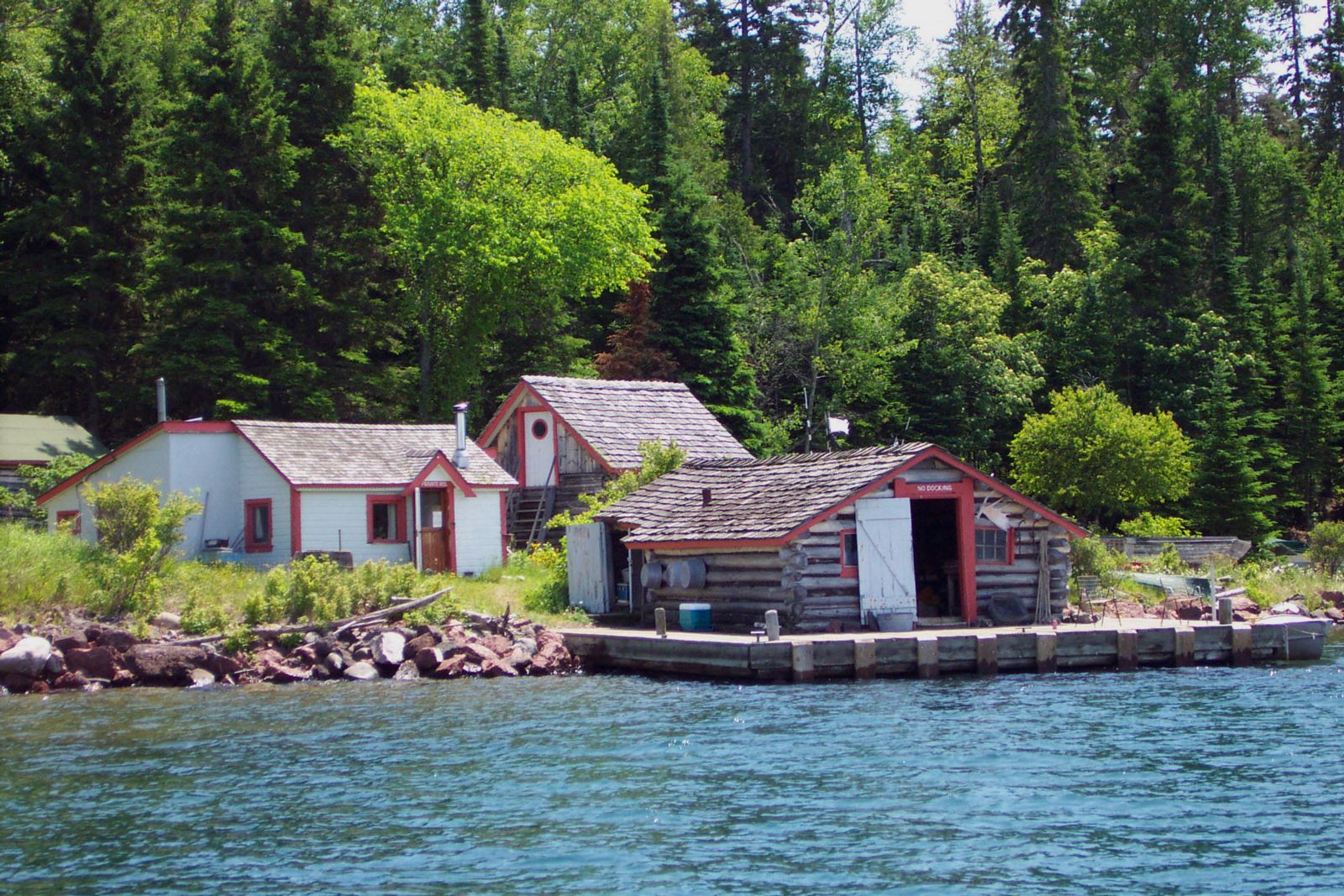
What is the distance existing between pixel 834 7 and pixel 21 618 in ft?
212

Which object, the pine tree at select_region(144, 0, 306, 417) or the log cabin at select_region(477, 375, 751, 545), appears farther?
the pine tree at select_region(144, 0, 306, 417)

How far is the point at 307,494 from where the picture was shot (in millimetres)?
36719

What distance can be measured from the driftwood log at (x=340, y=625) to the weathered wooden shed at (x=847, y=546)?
4.29 meters

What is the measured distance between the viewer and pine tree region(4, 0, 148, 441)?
5000 centimetres

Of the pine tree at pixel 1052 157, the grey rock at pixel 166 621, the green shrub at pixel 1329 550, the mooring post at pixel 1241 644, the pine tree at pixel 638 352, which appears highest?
the pine tree at pixel 1052 157

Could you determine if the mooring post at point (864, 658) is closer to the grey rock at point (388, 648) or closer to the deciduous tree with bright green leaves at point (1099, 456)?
the grey rock at point (388, 648)

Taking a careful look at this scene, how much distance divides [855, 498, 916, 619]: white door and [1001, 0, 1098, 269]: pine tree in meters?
42.2

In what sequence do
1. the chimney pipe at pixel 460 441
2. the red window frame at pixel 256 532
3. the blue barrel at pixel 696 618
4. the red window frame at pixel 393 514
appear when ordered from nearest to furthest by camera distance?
the blue barrel at pixel 696 618
the red window frame at pixel 256 532
the red window frame at pixel 393 514
the chimney pipe at pixel 460 441

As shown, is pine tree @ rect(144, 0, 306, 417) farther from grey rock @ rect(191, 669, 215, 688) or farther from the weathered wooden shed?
grey rock @ rect(191, 669, 215, 688)

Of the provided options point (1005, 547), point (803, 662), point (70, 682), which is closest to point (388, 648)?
point (70, 682)

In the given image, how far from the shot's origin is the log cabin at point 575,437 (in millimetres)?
42344

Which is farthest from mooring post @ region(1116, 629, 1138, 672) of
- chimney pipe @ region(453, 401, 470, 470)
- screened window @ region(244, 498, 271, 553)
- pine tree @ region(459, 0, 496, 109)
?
pine tree @ region(459, 0, 496, 109)

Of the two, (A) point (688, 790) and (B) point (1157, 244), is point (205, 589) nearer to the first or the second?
(A) point (688, 790)

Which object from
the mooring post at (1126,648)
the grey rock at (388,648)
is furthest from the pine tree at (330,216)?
the mooring post at (1126,648)
